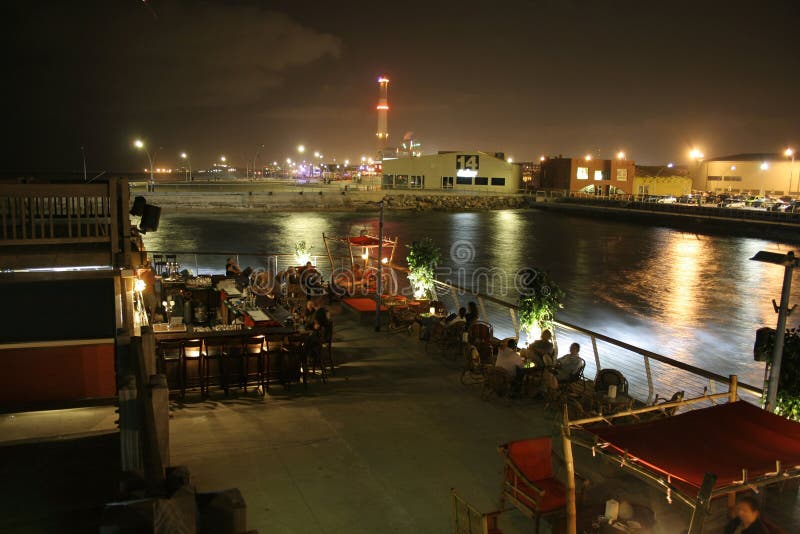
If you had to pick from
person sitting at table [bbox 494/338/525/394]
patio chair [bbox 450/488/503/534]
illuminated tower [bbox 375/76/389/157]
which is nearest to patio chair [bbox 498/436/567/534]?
patio chair [bbox 450/488/503/534]

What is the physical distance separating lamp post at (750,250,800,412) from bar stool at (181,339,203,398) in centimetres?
666

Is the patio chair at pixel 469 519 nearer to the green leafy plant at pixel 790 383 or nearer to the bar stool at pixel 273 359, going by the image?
the green leafy plant at pixel 790 383

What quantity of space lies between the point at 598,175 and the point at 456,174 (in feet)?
61.5

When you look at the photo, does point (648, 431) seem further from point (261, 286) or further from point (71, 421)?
point (261, 286)

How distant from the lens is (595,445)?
450 cm

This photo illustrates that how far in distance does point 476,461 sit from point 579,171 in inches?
3105

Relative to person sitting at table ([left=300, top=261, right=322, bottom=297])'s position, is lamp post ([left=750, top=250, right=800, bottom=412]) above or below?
above

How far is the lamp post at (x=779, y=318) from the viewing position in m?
5.93

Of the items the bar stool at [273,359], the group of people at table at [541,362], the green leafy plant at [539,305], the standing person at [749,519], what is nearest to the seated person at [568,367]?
the group of people at table at [541,362]

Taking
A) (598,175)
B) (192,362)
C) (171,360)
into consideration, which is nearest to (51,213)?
(171,360)

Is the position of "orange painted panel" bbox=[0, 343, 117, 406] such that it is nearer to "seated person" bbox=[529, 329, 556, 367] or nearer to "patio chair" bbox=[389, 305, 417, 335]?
"seated person" bbox=[529, 329, 556, 367]

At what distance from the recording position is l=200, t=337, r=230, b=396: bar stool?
808 centimetres

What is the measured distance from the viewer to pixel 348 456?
646 cm

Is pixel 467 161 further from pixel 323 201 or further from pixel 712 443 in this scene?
pixel 712 443
